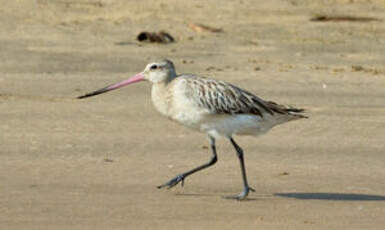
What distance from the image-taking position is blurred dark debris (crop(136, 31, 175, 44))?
21.2 m

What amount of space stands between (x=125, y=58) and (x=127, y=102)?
493 cm

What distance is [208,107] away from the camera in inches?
368

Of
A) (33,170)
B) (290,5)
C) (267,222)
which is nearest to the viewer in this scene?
(267,222)

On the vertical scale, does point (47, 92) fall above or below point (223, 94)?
below

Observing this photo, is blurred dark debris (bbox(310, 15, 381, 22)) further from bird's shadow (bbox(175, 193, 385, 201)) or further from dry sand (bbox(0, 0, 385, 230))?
bird's shadow (bbox(175, 193, 385, 201))

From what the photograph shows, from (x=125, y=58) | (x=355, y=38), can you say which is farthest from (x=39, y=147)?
(x=355, y=38)

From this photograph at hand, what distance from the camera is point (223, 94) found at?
9.47m

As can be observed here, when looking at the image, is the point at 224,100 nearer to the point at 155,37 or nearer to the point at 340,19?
the point at 155,37

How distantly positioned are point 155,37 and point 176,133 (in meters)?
9.04

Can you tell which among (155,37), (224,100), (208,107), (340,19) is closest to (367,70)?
(155,37)

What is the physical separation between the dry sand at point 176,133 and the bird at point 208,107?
0.53 m

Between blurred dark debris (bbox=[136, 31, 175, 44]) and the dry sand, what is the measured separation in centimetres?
17

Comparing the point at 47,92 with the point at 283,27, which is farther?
the point at 283,27

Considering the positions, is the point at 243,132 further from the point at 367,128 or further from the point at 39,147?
the point at 367,128
